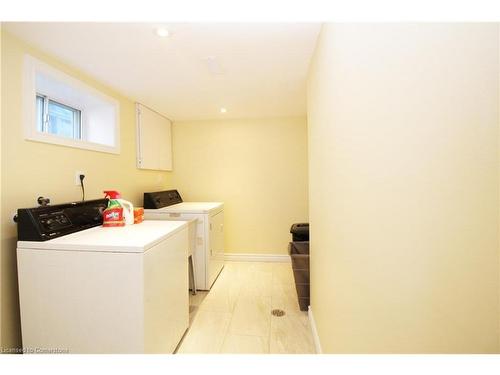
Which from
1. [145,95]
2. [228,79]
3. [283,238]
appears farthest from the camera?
[283,238]

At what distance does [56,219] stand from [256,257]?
253 centimetres

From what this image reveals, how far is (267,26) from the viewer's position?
4.25ft

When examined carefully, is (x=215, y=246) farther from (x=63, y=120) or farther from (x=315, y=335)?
(x=63, y=120)

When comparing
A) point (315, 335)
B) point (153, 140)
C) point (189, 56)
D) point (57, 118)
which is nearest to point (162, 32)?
point (189, 56)

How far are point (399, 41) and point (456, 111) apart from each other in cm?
27

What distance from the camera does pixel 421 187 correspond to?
496 mm

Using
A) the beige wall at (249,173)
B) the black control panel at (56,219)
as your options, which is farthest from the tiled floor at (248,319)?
the black control panel at (56,219)

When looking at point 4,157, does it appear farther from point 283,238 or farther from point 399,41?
point 283,238

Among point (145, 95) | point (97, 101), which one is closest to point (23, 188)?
point (97, 101)

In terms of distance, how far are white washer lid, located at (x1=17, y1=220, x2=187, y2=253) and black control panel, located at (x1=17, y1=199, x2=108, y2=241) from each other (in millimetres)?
43

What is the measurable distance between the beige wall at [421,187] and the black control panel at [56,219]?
1.61 metres

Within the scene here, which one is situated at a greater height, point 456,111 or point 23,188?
point 456,111

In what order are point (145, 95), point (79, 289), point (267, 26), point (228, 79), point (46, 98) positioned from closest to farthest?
1. point (79, 289)
2. point (267, 26)
3. point (46, 98)
4. point (228, 79)
5. point (145, 95)
